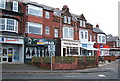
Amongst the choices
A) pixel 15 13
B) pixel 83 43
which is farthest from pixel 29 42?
pixel 83 43

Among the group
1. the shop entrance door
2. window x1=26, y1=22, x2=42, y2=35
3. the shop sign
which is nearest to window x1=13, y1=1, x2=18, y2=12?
window x1=26, y1=22, x2=42, y2=35

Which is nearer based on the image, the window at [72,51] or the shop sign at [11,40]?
the shop sign at [11,40]

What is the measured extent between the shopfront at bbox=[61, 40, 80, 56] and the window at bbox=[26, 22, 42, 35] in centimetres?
530

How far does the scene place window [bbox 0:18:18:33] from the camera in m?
25.4

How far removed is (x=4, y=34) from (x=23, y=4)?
6228 mm

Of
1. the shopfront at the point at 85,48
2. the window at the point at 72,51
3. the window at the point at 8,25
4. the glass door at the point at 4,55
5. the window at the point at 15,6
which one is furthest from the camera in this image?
the shopfront at the point at 85,48

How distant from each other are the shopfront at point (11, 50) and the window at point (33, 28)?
2.48 m

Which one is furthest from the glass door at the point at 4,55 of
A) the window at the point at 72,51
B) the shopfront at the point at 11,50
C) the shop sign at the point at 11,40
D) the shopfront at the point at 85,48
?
the shopfront at the point at 85,48

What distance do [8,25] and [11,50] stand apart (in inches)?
152

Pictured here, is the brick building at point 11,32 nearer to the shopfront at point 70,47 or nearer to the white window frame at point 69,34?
the shopfront at point 70,47

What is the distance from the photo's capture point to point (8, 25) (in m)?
25.8

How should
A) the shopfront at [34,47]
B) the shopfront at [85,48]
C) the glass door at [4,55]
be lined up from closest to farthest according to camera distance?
the glass door at [4,55]
the shopfront at [34,47]
the shopfront at [85,48]

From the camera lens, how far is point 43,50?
1209 inches

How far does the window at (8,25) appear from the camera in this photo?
2539cm
